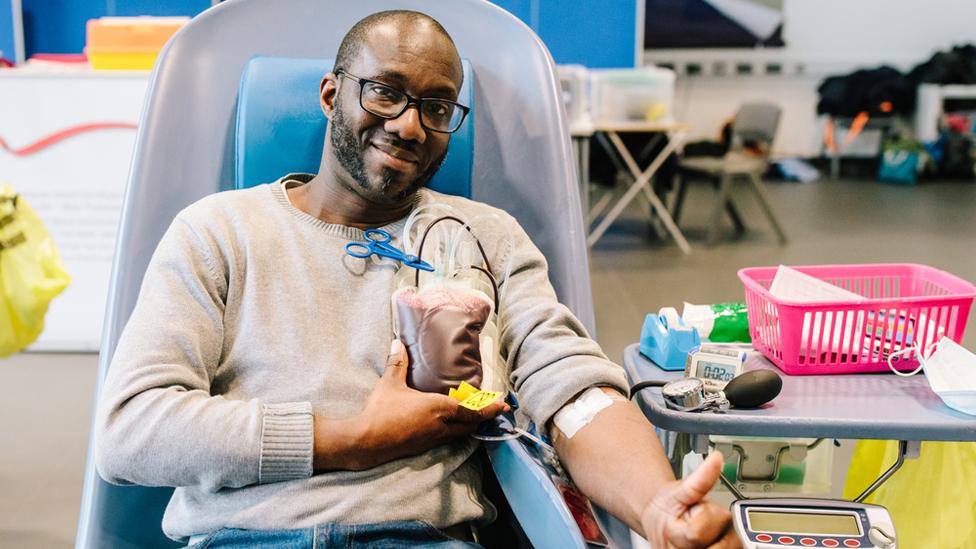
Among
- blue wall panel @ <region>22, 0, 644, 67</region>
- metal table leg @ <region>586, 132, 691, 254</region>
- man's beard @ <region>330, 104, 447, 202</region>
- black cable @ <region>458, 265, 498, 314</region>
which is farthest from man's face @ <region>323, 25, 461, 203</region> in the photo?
blue wall panel @ <region>22, 0, 644, 67</region>

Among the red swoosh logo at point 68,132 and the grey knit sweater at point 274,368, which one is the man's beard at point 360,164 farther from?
the red swoosh logo at point 68,132

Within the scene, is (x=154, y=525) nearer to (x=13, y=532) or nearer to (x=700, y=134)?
(x=13, y=532)

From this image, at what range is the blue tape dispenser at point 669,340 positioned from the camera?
1485 mm

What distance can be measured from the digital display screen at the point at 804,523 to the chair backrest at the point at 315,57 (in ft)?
1.77

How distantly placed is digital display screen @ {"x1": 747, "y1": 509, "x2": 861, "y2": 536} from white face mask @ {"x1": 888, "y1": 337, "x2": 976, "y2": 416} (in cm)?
24

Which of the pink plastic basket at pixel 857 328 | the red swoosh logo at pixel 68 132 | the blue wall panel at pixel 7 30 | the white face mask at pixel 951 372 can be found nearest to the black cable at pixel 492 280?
the pink plastic basket at pixel 857 328

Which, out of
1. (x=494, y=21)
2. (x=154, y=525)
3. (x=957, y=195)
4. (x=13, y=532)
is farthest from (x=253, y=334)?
(x=957, y=195)

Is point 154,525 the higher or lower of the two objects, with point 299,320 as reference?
lower

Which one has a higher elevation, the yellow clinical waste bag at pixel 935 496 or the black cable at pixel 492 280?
the black cable at pixel 492 280

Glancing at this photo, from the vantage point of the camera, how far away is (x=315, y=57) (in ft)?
6.22

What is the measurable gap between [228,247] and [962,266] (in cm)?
448

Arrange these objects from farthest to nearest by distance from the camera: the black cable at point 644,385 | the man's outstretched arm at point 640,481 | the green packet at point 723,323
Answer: the green packet at point 723,323 → the black cable at point 644,385 → the man's outstretched arm at point 640,481

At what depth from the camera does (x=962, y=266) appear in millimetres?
4926

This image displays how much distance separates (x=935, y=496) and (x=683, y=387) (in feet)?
1.80
